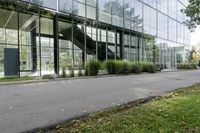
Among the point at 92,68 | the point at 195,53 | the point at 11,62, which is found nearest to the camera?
the point at 11,62

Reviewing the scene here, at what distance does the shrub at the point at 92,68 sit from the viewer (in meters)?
25.8

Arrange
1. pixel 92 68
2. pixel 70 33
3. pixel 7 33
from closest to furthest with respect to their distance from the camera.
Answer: pixel 7 33, pixel 92 68, pixel 70 33

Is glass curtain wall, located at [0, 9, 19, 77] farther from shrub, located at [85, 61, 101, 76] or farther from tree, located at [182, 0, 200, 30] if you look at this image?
tree, located at [182, 0, 200, 30]

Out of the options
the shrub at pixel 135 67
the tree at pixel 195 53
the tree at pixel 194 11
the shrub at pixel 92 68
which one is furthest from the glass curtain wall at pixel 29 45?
the tree at pixel 195 53

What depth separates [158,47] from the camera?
4747 centimetres

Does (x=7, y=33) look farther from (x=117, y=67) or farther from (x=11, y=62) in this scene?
(x=117, y=67)

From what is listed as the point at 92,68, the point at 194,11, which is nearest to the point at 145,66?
the point at 92,68

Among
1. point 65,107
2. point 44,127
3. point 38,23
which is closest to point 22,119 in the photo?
point 44,127

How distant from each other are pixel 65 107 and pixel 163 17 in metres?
45.1

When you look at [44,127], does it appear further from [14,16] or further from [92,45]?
[92,45]

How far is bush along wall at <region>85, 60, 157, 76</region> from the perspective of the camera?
25938 millimetres

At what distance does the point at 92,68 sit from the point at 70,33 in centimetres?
550

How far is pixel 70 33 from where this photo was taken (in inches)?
1139

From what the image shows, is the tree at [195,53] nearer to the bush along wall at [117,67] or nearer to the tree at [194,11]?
the bush along wall at [117,67]
